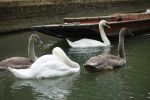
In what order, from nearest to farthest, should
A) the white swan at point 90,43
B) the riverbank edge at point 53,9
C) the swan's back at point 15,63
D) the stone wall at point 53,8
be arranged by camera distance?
the swan's back at point 15,63, the white swan at point 90,43, the riverbank edge at point 53,9, the stone wall at point 53,8

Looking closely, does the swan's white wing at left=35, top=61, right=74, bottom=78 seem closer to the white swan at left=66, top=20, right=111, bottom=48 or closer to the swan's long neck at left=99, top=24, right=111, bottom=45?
the white swan at left=66, top=20, right=111, bottom=48

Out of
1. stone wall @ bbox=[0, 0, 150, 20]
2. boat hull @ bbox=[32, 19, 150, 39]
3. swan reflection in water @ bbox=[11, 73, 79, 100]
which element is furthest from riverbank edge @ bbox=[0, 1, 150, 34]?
swan reflection in water @ bbox=[11, 73, 79, 100]

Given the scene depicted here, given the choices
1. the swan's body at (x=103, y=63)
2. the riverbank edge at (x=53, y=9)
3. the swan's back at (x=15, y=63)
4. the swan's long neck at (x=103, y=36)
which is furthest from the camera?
the riverbank edge at (x=53, y=9)

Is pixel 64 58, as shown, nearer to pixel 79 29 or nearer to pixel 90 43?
pixel 90 43

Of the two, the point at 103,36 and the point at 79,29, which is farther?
the point at 79,29

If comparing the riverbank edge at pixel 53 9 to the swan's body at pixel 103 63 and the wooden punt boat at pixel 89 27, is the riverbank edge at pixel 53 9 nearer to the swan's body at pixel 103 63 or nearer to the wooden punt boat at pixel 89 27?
the wooden punt boat at pixel 89 27

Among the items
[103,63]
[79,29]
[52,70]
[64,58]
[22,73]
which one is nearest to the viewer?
[22,73]

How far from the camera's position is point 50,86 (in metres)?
10.3

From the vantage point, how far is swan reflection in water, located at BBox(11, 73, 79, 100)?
9547mm

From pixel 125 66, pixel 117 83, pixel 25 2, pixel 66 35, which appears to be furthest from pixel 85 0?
pixel 117 83

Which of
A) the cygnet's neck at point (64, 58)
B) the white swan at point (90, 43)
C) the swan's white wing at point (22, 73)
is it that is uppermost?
the cygnet's neck at point (64, 58)

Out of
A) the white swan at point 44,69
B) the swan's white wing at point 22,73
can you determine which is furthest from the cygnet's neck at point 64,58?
the swan's white wing at point 22,73

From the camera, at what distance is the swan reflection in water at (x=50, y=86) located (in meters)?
9.55

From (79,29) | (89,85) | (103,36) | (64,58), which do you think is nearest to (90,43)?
(103,36)
